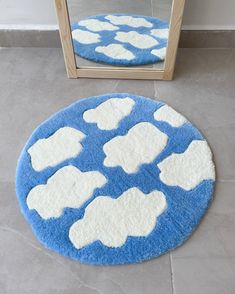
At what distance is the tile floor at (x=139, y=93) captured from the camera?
0.74 metres

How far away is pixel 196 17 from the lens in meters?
1.28

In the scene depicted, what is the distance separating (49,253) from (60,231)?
60mm

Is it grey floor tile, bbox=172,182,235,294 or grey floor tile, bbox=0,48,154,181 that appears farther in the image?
grey floor tile, bbox=0,48,154,181

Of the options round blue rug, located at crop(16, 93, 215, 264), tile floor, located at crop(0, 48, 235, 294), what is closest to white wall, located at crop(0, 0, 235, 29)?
tile floor, located at crop(0, 48, 235, 294)

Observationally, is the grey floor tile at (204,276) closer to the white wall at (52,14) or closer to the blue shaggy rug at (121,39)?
the blue shaggy rug at (121,39)

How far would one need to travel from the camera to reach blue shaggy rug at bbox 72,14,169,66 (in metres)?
1.13

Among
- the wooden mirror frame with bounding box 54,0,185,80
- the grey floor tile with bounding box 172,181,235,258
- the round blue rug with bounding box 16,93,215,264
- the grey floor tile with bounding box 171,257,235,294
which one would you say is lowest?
the grey floor tile with bounding box 171,257,235,294

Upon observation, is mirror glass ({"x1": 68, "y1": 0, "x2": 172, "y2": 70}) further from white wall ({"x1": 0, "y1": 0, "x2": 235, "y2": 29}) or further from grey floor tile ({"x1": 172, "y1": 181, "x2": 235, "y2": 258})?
grey floor tile ({"x1": 172, "y1": 181, "x2": 235, "y2": 258})

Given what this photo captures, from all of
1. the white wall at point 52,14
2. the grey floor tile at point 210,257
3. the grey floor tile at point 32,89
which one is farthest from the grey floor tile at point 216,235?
the white wall at point 52,14

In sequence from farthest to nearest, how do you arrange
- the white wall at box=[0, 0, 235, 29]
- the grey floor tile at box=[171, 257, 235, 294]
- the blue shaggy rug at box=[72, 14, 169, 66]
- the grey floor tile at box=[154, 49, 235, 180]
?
the white wall at box=[0, 0, 235, 29] < the blue shaggy rug at box=[72, 14, 169, 66] < the grey floor tile at box=[154, 49, 235, 180] < the grey floor tile at box=[171, 257, 235, 294]

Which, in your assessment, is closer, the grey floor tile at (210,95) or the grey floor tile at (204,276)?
the grey floor tile at (204,276)

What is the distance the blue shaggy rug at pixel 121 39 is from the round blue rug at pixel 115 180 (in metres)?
0.19

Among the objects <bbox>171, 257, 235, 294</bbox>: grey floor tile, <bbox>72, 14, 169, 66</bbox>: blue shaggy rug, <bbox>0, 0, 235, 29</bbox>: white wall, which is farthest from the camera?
<bbox>0, 0, 235, 29</bbox>: white wall

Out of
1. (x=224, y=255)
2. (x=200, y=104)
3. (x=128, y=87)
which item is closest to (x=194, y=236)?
(x=224, y=255)
